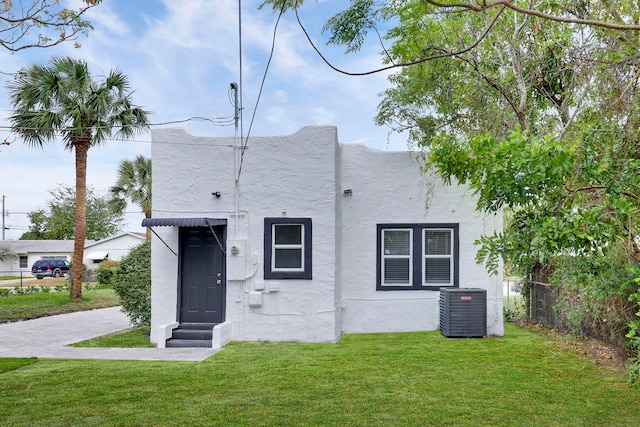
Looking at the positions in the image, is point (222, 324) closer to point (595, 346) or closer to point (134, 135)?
point (595, 346)

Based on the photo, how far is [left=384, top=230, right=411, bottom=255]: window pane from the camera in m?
11.3

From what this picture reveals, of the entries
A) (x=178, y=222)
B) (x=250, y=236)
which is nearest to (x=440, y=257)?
(x=250, y=236)

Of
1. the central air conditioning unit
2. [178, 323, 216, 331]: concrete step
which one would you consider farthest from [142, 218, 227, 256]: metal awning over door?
the central air conditioning unit

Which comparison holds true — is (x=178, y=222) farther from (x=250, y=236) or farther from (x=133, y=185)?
(x=133, y=185)

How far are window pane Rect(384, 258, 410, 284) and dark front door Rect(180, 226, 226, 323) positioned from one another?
371cm

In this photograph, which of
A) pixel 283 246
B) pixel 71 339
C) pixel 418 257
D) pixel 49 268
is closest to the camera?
pixel 283 246

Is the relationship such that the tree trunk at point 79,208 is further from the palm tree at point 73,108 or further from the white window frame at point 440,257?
the white window frame at point 440,257

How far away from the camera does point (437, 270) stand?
11203mm

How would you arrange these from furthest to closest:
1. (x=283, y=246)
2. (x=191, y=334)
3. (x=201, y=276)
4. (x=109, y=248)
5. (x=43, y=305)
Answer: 1. (x=109, y=248)
2. (x=43, y=305)
3. (x=201, y=276)
4. (x=283, y=246)
5. (x=191, y=334)

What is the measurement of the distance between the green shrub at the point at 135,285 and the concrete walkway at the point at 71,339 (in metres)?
0.99

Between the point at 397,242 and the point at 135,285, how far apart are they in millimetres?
6131

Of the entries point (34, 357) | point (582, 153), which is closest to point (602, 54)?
point (582, 153)

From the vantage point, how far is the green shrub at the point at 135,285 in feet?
36.8

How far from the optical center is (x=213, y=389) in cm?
666
